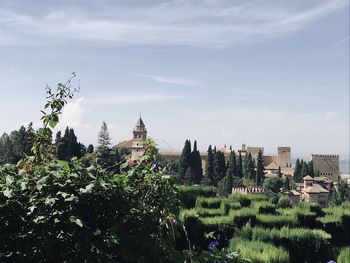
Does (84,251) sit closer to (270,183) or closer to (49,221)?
(49,221)

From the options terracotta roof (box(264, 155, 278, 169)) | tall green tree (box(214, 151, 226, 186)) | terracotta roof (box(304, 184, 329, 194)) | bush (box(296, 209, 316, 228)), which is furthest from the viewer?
terracotta roof (box(264, 155, 278, 169))

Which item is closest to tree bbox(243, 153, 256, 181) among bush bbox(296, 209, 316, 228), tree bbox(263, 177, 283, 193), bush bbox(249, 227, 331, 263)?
tree bbox(263, 177, 283, 193)

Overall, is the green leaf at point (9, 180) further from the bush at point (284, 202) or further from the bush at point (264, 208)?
the bush at point (284, 202)

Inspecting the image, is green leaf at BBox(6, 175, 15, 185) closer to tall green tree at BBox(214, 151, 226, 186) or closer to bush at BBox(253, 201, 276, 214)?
bush at BBox(253, 201, 276, 214)

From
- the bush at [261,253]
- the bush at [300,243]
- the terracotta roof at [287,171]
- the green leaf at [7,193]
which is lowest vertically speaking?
the terracotta roof at [287,171]

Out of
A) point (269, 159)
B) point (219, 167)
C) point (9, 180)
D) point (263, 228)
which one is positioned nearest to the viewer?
point (9, 180)

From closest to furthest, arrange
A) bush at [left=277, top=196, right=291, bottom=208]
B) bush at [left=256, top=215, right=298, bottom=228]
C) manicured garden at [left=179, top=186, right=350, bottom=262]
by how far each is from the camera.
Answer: manicured garden at [left=179, top=186, right=350, bottom=262] < bush at [left=256, top=215, right=298, bottom=228] < bush at [left=277, top=196, right=291, bottom=208]

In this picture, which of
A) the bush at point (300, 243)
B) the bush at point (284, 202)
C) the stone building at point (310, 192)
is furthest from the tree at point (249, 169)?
the bush at point (300, 243)

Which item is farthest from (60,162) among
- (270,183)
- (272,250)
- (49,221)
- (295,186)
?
(295,186)

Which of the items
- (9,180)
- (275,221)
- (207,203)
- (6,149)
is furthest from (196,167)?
(9,180)

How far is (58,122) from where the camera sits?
3.50 m

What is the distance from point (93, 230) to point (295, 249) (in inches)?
309

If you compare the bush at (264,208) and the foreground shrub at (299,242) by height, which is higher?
the bush at (264,208)

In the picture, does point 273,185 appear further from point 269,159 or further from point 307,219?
point 307,219
